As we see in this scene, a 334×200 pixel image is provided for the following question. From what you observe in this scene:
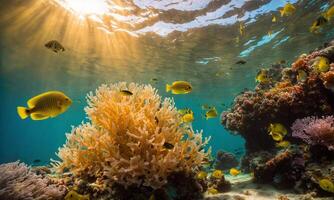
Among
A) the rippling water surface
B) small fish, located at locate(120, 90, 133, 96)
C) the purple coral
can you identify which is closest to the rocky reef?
the purple coral

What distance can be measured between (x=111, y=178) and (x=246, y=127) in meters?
6.25

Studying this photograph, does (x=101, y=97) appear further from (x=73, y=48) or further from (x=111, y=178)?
(x=73, y=48)

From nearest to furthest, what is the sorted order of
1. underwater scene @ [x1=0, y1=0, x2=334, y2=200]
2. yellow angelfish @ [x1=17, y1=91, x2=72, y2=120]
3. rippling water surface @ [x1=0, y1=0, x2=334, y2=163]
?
yellow angelfish @ [x1=17, y1=91, x2=72, y2=120] → underwater scene @ [x1=0, y1=0, x2=334, y2=200] → rippling water surface @ [x1=0, y1=0, x2=334, y2=163]

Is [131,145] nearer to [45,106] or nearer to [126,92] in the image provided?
[126,92]

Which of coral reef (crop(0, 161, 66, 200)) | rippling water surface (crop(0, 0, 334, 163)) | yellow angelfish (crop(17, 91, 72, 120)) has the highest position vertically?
rippling water surface (crop(0, 0, 334, 163))

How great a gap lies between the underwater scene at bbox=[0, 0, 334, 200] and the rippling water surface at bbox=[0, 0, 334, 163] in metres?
0.12

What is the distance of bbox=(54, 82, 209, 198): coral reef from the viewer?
15.6 ft

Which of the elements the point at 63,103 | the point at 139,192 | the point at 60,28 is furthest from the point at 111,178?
the point at 60,28

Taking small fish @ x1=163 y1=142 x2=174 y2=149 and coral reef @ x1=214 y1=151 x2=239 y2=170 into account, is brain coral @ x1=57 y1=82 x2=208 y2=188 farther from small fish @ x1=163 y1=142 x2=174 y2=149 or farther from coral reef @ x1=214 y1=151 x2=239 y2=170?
coral reef @ x1=214 y1=151 x2=239 y2=170

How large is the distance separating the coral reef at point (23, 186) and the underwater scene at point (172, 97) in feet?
0.07

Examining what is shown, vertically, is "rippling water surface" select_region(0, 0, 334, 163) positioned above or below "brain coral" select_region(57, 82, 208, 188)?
above

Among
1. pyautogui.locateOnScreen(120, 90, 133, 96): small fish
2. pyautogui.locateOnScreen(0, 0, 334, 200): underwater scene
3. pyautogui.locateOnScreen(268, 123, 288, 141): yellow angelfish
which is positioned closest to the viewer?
pyautogui.locateOnScreen(0, 0, 334, 200): underwater scene

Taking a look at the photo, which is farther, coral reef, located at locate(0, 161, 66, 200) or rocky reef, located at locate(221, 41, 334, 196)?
rocky reef, located at locate(221, 41, 334, 196)

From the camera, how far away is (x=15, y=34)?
65.6 feet
